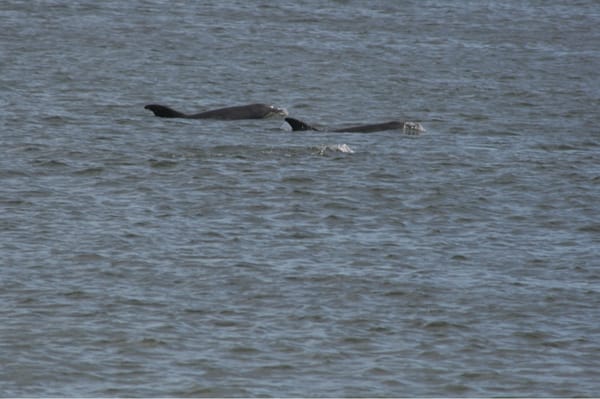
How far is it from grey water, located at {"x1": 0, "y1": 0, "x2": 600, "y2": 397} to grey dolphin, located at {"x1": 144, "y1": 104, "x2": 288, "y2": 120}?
0.83 ft

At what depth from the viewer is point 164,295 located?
1559 centimetres

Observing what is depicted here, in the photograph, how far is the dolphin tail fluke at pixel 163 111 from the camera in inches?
1039

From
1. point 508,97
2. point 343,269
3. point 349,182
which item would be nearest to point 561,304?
point 343,269

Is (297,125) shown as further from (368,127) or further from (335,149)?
(335,149)

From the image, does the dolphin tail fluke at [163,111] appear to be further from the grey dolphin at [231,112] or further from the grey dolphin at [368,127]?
the grey dolphin at [368,127]

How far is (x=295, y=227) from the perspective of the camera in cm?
1878

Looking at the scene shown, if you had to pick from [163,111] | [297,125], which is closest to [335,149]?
[297,125]

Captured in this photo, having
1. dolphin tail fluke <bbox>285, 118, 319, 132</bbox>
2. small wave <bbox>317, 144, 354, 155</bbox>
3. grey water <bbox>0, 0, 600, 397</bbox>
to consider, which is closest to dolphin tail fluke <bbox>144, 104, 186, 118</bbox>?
grey water <bbox>0, 0, 600, 397</bbox>

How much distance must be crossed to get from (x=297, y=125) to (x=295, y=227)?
23.1 ft

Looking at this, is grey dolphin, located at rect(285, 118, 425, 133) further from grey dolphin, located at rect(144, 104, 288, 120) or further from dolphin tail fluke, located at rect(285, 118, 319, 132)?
grey dolphin, located at rect(144, 104, 288, 120)

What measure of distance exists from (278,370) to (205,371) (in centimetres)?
69

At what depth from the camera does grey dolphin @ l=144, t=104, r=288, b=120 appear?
26.5m

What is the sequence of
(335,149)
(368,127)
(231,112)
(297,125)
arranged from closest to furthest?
(335,149) → (297,125) → (368,127) → (231,112)

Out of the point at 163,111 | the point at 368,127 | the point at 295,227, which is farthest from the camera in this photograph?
the point at 163,111
